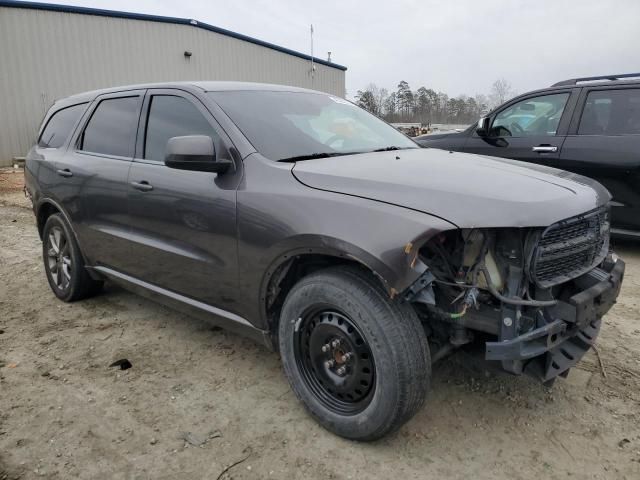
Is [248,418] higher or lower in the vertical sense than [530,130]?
lower

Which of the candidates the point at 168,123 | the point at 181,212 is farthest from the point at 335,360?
the point at 168,123

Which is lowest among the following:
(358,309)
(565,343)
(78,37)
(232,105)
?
(565,343)

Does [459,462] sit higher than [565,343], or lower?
lower

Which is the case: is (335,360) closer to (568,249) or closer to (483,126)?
(568,249)

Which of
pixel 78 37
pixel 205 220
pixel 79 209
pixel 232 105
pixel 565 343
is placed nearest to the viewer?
pixel 565 343

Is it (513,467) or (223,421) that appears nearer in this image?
(513,467)

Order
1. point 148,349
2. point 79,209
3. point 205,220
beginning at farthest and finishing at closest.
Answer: point 79,209 → point 148,349 → point 205,220

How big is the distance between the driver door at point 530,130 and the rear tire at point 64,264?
470 cm

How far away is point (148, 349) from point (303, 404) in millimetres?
1445

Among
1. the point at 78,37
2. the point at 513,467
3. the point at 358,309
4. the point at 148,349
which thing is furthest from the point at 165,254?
the point at 78,37

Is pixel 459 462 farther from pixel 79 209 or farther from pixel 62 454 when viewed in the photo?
pixel 79 209

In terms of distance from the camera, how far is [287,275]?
267cm

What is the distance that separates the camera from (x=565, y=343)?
2.44m

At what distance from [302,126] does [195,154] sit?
76 cm
